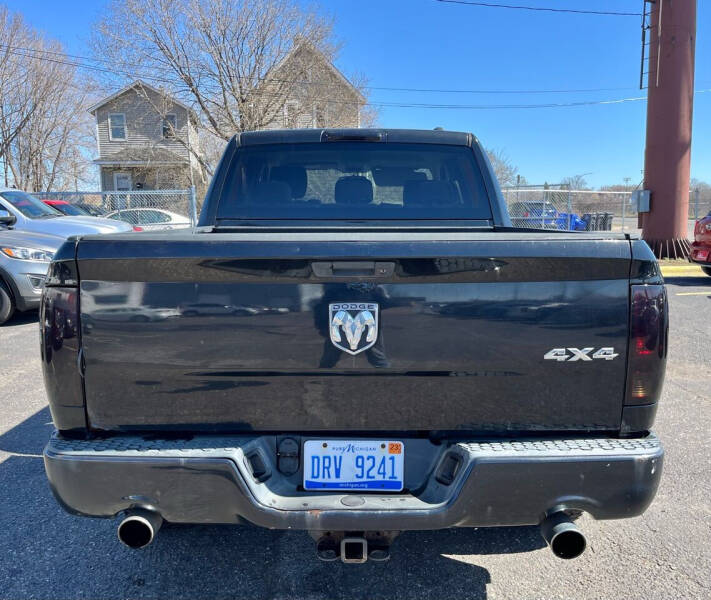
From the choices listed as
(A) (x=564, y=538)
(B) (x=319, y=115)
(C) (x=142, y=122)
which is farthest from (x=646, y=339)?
(C) (x=142, y=122)

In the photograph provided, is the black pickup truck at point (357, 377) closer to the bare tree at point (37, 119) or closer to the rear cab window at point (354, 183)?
the rear cab window at point (354, 183)

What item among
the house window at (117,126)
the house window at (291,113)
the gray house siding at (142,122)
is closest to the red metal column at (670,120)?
the house window at (291,113)

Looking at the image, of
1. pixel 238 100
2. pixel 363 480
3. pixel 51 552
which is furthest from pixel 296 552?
pixel 238 100

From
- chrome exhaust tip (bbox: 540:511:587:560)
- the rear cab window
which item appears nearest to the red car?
the rear cab window

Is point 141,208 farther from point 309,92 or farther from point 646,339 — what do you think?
point 646,339

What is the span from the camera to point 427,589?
2.26 m

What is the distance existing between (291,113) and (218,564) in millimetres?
22944

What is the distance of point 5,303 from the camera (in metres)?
7.27

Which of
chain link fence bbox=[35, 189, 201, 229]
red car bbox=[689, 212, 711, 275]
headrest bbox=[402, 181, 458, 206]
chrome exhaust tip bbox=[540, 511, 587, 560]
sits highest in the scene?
chain link fence bbox=[35, 189, 201, 229]

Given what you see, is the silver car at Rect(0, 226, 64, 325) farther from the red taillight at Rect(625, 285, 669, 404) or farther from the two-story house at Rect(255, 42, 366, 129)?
the two-story house at Rect(255, 42, 366, 129)

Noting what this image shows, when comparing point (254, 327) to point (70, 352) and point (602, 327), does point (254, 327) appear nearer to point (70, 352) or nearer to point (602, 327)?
point (70, 352)

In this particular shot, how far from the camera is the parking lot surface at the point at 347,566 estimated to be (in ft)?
7.43

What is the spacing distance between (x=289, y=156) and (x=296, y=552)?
7.31 feet

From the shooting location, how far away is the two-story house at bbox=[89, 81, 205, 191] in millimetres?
26281
